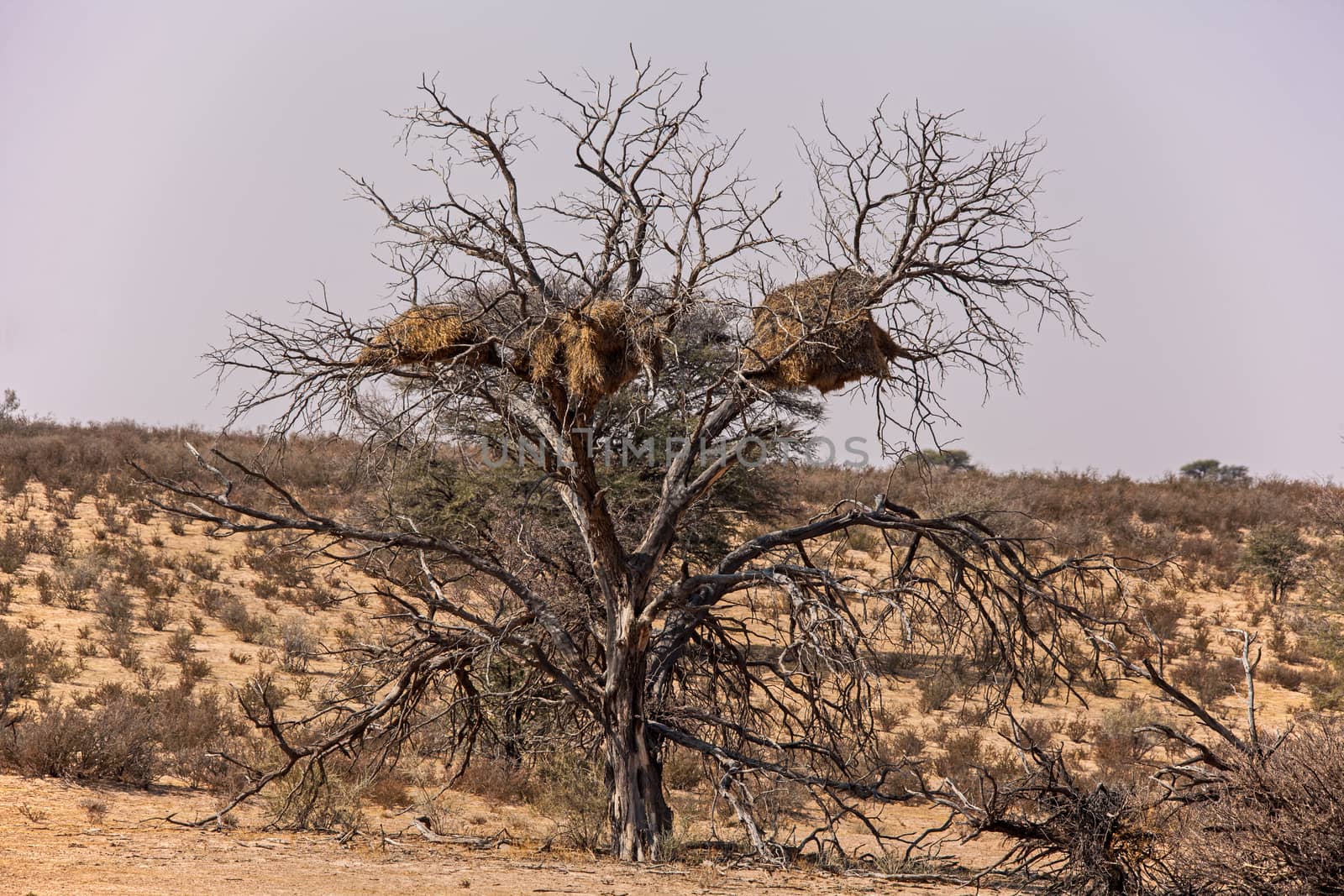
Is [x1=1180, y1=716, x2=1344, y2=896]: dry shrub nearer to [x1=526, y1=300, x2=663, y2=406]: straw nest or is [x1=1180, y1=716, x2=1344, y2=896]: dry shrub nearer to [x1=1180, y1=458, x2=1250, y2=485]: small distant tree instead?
[x1=526, y1=300, x2=663, y2=406]: straw nest

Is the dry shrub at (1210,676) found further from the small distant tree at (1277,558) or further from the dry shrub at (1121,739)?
the small distant tree at (1277,558)

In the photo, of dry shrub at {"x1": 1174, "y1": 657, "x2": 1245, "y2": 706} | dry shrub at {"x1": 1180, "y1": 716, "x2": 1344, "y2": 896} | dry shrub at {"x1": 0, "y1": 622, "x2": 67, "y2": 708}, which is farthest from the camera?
dry shrub at {"x1": 1174, "y1": 657, "x2": 1245, "y2": 706}

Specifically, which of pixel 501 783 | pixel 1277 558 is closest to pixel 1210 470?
pixel 1277 558

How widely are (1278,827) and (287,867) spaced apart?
6.62 metres

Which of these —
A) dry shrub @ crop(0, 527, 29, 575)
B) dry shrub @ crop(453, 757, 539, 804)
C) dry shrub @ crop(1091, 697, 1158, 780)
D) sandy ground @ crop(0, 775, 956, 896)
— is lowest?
dry shrub @ crop(453, 757, 539, 804)

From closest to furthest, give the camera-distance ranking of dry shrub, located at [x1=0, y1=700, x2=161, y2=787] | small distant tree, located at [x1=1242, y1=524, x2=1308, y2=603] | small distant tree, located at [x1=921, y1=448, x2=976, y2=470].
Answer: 1. dry shrub, located at [x1=0, y1=700, x2=161, y2=787]
2. small distant tree, located at [x1=1242, y1=524, x2=1308, y2=603]
3. small distant tree, located at [x1=921, y1=448, x2=976, y2=470]

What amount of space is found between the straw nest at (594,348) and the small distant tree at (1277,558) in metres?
22.2

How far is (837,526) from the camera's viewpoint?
8.81m

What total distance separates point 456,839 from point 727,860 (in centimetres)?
263

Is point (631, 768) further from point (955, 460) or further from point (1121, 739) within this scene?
point (955, 460)

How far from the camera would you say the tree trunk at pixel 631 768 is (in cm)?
881

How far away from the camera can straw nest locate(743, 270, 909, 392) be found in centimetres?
794

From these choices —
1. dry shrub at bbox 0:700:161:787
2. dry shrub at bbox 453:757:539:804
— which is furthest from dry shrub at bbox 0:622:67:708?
dry shrub at bbox 453:757:539:804

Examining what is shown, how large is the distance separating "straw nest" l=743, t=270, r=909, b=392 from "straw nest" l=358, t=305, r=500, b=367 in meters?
2.07
